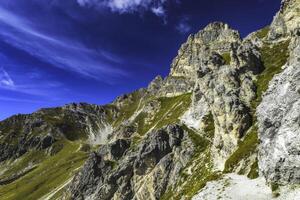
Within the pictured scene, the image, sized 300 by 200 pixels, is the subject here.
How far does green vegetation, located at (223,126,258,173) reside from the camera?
69.6 metres

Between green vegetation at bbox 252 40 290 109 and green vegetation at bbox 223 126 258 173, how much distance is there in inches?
581

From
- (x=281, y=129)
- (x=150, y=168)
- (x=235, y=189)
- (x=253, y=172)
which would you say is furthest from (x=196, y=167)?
(x=281, y=129)

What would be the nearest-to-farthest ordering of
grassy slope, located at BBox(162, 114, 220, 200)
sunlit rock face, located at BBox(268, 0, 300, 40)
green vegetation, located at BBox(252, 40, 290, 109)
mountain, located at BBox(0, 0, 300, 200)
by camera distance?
mountain, located at BBox(0, 0, 300, 200) < grassy slope, located at BBox(162, 114, 220, 200) < green vegetation, located at BBox(252, 40, 290, 109) < sunlit rock face, located at BBox(268, 0, 300, 40)

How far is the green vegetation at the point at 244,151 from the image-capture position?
6956 centimetres

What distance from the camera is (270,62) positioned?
422 ft

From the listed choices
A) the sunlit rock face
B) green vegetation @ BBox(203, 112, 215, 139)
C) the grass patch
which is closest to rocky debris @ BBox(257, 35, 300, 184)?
the grass patch

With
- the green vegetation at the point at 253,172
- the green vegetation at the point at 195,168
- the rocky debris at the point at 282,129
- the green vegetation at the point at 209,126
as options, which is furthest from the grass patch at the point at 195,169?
the rocky debris at the point at 282,129

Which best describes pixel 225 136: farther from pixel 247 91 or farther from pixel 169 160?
pixel 169 160

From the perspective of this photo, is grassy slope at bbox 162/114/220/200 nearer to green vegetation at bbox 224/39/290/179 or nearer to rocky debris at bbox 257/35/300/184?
green vegetation at bbox 224/39/290/179

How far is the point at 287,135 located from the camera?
49250 millimetres

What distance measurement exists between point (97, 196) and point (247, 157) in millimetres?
86444

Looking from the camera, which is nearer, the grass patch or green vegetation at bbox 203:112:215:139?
the grass patch

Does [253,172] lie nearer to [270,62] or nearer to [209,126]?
[209,126]

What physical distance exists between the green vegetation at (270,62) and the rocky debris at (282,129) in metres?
32.7
